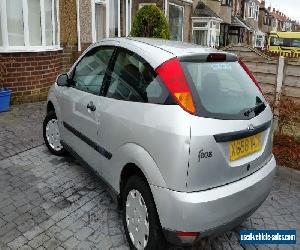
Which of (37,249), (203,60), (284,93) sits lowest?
(37,249)

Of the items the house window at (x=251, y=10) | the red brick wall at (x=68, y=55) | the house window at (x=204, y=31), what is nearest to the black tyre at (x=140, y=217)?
the red brick wall at (x=68, y=55)

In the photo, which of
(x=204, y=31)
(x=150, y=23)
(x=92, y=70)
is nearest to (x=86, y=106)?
(x=92, y=70)

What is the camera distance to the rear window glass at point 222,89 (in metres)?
2.73

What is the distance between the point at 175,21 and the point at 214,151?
64.2ft

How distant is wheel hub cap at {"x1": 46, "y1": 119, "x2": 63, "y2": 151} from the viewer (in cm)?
513

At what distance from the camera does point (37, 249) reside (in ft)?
10.3

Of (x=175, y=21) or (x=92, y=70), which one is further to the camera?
(x=175, y=21)

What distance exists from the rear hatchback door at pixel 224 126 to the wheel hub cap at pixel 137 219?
1.99ft

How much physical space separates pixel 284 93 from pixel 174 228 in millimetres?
6251

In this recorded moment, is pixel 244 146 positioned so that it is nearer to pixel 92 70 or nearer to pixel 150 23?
pixel 92 70

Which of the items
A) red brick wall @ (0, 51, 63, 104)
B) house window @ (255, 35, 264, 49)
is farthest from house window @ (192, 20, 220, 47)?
house window @ (255, 35, 264, 49)

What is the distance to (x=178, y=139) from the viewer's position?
8.12 feet

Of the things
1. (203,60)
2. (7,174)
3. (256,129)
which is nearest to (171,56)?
(203,60)

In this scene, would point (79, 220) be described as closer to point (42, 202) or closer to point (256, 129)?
point (42, 202)
